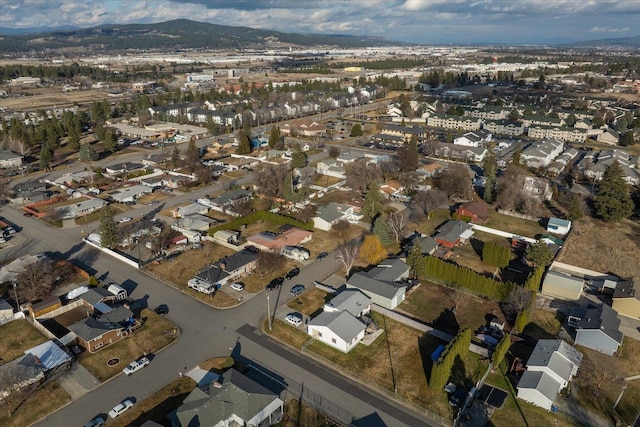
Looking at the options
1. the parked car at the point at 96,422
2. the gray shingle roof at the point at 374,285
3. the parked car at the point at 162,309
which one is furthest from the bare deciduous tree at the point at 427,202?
the parked car at the point at 96,422

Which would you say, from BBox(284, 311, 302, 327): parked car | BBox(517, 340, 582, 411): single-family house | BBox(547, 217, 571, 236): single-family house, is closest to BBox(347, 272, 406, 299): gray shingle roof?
BBox(284, 311, 302, 327): parked car

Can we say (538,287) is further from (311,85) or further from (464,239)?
(311,85)

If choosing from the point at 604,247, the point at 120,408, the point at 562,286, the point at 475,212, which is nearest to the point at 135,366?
the point at 120,408

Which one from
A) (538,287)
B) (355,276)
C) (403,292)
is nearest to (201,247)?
(355,276)

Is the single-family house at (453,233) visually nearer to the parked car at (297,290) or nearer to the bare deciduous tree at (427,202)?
the bare deciduous tree at (427,202)

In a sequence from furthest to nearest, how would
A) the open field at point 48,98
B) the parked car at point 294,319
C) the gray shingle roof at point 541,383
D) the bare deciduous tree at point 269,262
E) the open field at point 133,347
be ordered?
1. the open field at point 48,98
2. the bare deciduous tree at point 269,262
3. the parked car at point 294,319
4. the open field at point 133,347
5. the gray shingle roof at point 541,383

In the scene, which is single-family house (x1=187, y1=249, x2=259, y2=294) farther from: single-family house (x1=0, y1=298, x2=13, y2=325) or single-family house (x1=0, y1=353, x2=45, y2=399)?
single-family house (x1=0, y1=298, x2=13, y2=325)

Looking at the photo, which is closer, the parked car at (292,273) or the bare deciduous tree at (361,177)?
the parked car at (292,273)
